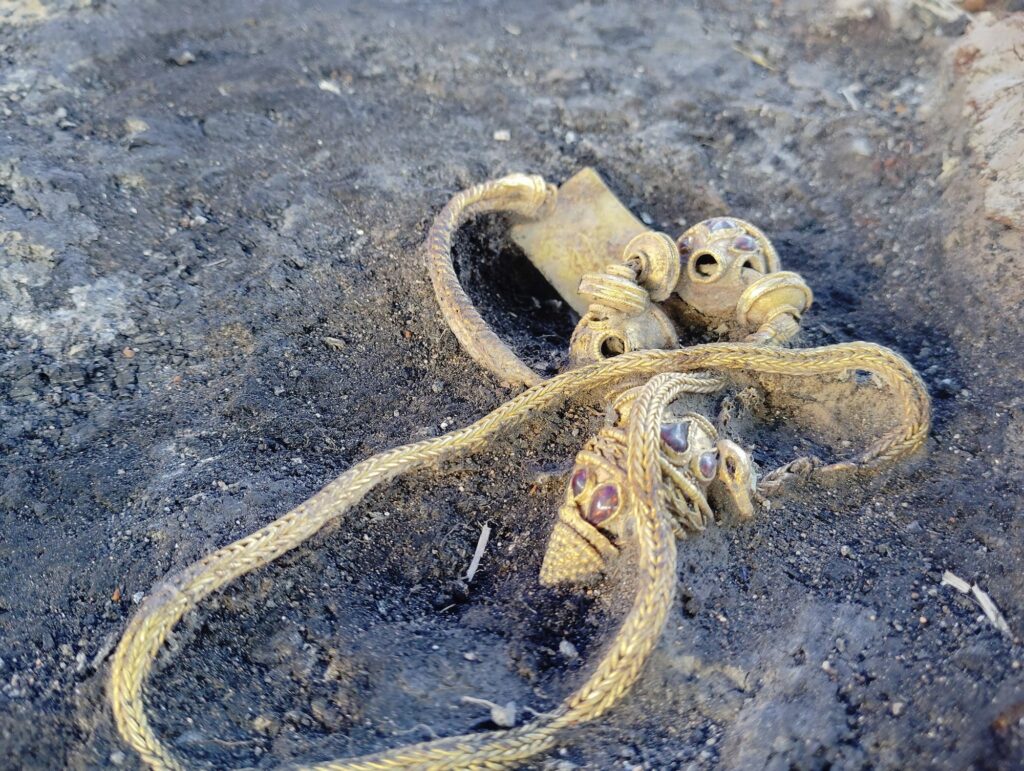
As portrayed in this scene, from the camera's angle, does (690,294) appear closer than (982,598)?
No

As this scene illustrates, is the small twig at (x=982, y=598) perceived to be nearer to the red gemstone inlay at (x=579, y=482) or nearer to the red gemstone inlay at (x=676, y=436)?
the red gemstone inlay at (x=676, y=436)

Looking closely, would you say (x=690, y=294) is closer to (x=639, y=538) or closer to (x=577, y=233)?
(x=577, y=233)

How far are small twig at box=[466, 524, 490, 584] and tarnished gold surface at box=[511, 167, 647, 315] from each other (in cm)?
80

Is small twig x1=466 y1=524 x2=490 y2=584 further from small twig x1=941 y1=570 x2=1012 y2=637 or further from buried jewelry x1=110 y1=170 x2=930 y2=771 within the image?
small twig x1=941 y1=570 x2=1012 y2=637

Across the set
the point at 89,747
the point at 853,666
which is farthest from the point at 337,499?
the point at 853,666

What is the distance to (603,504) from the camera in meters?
1.83

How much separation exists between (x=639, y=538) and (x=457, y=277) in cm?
109

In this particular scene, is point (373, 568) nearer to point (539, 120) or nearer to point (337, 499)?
point (337, 499)

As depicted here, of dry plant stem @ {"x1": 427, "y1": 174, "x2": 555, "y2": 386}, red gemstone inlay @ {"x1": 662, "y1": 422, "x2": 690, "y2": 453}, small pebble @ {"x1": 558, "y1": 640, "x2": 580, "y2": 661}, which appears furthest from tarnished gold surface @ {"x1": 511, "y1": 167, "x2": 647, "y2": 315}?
small pebble @ {"x1": 558, "y1": 640, "x2": 580, "y2": 661}

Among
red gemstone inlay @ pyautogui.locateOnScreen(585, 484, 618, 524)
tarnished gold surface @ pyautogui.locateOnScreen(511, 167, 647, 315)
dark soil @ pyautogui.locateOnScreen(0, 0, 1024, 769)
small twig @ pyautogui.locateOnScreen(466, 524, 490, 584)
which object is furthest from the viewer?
tarnished gold surface @ pyautogui.locateOnScreen(511, 167, 647, 315)

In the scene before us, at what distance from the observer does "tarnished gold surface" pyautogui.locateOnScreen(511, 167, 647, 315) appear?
2.59m

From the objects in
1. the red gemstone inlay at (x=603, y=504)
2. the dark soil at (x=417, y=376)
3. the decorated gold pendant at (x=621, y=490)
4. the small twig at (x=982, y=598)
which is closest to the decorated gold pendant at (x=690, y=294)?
the dark soil at (x=417, y=376)

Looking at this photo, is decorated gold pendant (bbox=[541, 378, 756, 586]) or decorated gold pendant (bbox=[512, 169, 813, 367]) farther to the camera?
decorated gold pendant (bbox=[512, 169, 813, 367])

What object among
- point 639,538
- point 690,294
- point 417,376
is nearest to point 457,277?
point 417,376
